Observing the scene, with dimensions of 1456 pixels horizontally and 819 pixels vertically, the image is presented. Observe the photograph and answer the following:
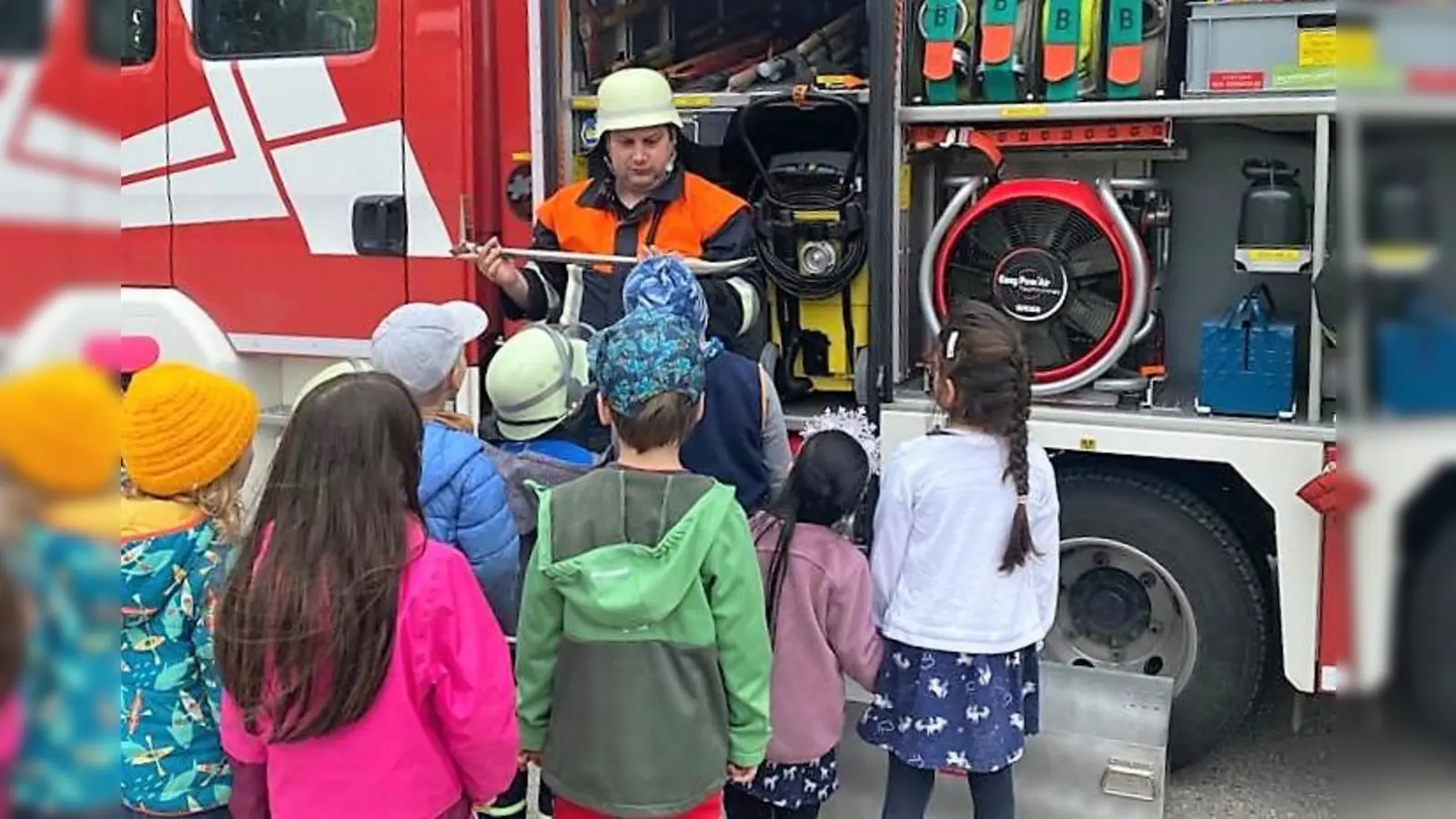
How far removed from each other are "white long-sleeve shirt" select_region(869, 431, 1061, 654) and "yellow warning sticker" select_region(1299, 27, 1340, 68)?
4.07ft

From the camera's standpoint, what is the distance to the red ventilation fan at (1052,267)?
374cm

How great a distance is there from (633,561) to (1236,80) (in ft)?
6.74

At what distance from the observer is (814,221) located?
13.1ft

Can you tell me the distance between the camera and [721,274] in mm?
3666

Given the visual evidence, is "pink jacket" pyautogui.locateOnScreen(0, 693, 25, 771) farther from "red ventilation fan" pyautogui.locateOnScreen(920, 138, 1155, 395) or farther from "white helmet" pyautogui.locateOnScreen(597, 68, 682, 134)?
"red ventilation fan" pyautogui.locateOnScreen(920, 138, 1155, 395)

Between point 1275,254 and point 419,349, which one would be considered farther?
point 1275,254

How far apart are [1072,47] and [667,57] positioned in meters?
1.35

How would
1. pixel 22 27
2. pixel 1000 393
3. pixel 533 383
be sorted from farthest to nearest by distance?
1. pixel 533 383
2. pixel 1000 393
3. pixel 22 27

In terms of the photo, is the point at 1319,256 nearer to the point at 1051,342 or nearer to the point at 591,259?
the point at 1051,342

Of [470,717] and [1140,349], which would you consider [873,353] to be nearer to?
[1140,349]

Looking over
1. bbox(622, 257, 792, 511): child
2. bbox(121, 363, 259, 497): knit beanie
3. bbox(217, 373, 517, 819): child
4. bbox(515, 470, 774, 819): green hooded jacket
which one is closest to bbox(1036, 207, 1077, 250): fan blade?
bbox(622, 257, 792, 511): child

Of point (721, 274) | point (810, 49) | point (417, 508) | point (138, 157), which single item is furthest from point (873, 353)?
point (138, 157)

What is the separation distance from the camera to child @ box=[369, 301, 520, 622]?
8.87 ft

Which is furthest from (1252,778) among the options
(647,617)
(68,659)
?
(68,659)
